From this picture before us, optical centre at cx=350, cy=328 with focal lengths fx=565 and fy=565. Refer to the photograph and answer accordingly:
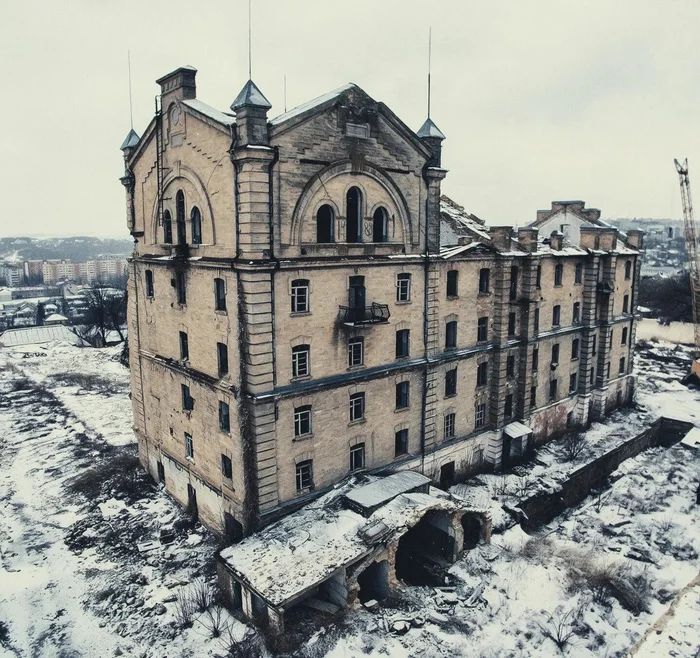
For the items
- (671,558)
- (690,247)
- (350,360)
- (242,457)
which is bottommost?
(671,558)

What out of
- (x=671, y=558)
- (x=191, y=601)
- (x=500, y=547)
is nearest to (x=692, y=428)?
(x=671, y=558)

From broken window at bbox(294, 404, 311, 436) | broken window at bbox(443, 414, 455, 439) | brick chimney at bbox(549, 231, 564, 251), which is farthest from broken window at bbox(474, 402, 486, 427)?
broken window at bbox(294, 404, 311, 436)

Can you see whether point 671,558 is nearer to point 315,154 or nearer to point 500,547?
point 500,547

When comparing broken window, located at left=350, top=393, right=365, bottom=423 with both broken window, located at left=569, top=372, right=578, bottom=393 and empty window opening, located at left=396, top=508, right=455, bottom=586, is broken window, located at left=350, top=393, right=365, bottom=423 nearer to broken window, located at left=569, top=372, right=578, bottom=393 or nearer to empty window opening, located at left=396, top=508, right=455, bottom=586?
empty window opening, located at left=396, top=508, right=455, bottom=586

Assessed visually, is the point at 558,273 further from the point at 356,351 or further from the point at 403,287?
the point at 356,351

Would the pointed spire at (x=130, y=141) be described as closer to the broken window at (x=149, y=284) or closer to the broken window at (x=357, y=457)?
the broken window at (x=149, y=284)

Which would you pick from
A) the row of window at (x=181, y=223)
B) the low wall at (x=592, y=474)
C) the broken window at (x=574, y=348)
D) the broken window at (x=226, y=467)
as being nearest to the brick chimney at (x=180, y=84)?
the row of window at (x=181, y=223)
